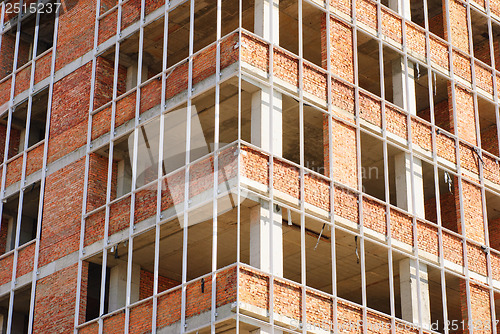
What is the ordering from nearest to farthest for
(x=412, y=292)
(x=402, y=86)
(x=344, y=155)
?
1. (x=344, y=155)
2. (x=412, y=292)
3. (x=402, y=86)

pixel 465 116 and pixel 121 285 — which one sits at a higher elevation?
pixel 465 116

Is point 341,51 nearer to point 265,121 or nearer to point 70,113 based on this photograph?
point 265,121

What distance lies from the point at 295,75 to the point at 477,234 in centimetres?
785

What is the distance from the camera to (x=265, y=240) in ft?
90.4

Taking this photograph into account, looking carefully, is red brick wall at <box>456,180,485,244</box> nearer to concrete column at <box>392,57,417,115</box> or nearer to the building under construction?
the building under construction

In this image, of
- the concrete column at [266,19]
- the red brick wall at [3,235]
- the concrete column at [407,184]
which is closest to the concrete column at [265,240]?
the concrete column at [266,19]

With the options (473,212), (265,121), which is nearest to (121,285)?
(265,121)

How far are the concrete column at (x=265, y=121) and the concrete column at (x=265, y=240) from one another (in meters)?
1.71

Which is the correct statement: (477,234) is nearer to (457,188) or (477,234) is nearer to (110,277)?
(457,188)

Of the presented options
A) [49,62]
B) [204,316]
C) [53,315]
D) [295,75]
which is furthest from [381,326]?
[49,62]

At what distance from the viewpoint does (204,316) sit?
87.9 feet

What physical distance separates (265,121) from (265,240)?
3302 mm

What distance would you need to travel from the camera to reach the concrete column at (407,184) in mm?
31906

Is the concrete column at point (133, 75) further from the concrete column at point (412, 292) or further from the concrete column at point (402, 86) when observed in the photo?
the concrete column at point (412, 292)
